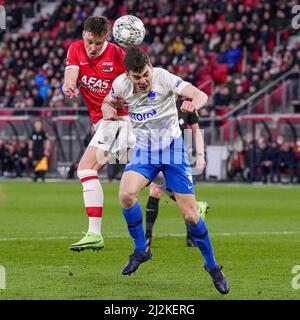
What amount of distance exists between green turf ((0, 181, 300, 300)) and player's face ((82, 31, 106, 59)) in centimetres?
241

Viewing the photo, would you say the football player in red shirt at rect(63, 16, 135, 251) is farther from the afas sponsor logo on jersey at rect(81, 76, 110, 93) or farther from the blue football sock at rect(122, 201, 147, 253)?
the blue football sock at rect(122, 201, 147, 253)

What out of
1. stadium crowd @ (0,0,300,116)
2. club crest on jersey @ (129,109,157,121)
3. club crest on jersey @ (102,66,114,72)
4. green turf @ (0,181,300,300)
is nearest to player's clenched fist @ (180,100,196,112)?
club crest on jersey @ (129,109,157,121)

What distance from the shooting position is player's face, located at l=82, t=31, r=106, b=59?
10.7 meters

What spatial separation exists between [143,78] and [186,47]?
1000 inches

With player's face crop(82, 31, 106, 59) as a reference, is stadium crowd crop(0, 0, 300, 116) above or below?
below

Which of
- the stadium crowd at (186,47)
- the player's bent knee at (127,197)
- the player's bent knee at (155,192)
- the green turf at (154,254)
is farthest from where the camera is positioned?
the stadium crowd at (186,47)

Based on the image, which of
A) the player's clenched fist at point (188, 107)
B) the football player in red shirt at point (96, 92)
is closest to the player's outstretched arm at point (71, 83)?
the football player in red shirt at point (96, 92)

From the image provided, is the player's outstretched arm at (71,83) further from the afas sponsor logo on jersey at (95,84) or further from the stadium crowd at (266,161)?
the stadium crowd at (266,161)

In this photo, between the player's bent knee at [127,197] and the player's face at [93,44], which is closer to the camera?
the player's bent knee at [127,197]

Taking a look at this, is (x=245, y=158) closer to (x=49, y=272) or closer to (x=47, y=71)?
(x=47, y=71)

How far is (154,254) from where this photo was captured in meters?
11.2

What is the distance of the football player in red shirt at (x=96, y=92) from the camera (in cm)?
1073

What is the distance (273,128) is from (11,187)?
27.6 ft

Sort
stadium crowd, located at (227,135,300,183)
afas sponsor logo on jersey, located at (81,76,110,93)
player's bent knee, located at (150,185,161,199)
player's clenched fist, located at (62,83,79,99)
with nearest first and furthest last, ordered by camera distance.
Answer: player's clenched fist, located at (62,83,79,99)
afas sponsor logo on jersey, located at (81,76,110,93)
player's bent knee, located at (150,185,161,199)
stadium crowd, located at (227,135,300,183)
